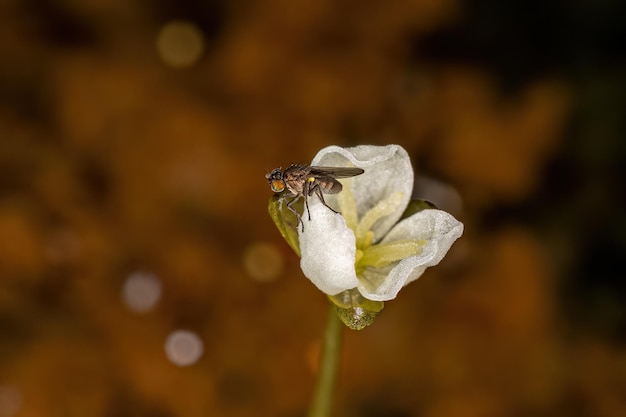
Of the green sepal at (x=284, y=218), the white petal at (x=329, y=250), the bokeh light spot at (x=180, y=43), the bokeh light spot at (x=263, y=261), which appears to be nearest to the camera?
the white petal at (x=329, y=250)

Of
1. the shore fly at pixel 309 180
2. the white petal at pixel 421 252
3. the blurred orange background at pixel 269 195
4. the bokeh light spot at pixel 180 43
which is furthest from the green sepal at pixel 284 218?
the bokeh light spot at pixel 180 43

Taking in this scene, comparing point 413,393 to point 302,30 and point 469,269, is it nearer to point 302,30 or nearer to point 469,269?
point 469,269

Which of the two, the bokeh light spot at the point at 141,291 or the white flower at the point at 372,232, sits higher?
the white flower at the point at 372,232

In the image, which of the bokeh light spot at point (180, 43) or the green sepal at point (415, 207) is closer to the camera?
the green sepal at point (415, 207)

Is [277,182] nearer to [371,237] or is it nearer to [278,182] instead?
[278,182]

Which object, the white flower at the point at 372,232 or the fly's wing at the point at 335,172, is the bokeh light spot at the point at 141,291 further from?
the fly's wing at the point at 335,172

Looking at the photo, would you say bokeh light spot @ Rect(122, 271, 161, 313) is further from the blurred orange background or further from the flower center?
the flower center

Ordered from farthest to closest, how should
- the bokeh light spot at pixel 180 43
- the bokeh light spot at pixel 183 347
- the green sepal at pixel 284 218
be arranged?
1. the bokeh light spot at pixel 180 43
2. the bokeh light spot at pixel 183 347
3. the green sepal at pixel 284 218
